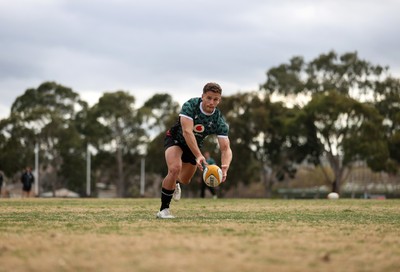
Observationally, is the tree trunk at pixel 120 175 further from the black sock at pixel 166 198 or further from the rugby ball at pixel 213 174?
the rugby ball at pixel 213 174

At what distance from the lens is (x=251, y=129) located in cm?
6366

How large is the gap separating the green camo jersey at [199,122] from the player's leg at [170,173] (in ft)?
0.84

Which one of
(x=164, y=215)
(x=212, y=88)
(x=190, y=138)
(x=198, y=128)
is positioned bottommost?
(x=164, y=215)

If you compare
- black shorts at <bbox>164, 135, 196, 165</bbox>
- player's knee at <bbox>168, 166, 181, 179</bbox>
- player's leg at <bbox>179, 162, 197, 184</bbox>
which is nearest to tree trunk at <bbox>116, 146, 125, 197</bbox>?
player's leg at <bbox>179, 162, 197, 184</bbox>

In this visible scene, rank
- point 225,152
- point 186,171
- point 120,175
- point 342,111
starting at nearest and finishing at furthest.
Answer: point 225,152
point 186,171
point 342,111
point 120,175

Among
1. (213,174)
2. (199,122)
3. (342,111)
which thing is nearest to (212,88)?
(199,122)

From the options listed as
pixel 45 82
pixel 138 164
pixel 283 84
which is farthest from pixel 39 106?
pixel 283 84

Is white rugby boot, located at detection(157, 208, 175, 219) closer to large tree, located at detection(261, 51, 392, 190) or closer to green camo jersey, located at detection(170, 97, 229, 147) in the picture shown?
green camo jersey, located at detection(170, 97, 229, 147)

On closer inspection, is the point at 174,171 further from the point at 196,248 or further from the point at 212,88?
the point at 196,248

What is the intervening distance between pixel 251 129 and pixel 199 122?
2053 inches

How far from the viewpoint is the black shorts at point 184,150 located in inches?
476

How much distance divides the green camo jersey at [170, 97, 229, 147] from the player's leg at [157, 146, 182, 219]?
257mm

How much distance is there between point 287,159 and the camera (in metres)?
66.1

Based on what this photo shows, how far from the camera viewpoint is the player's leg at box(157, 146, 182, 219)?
38.6ft
